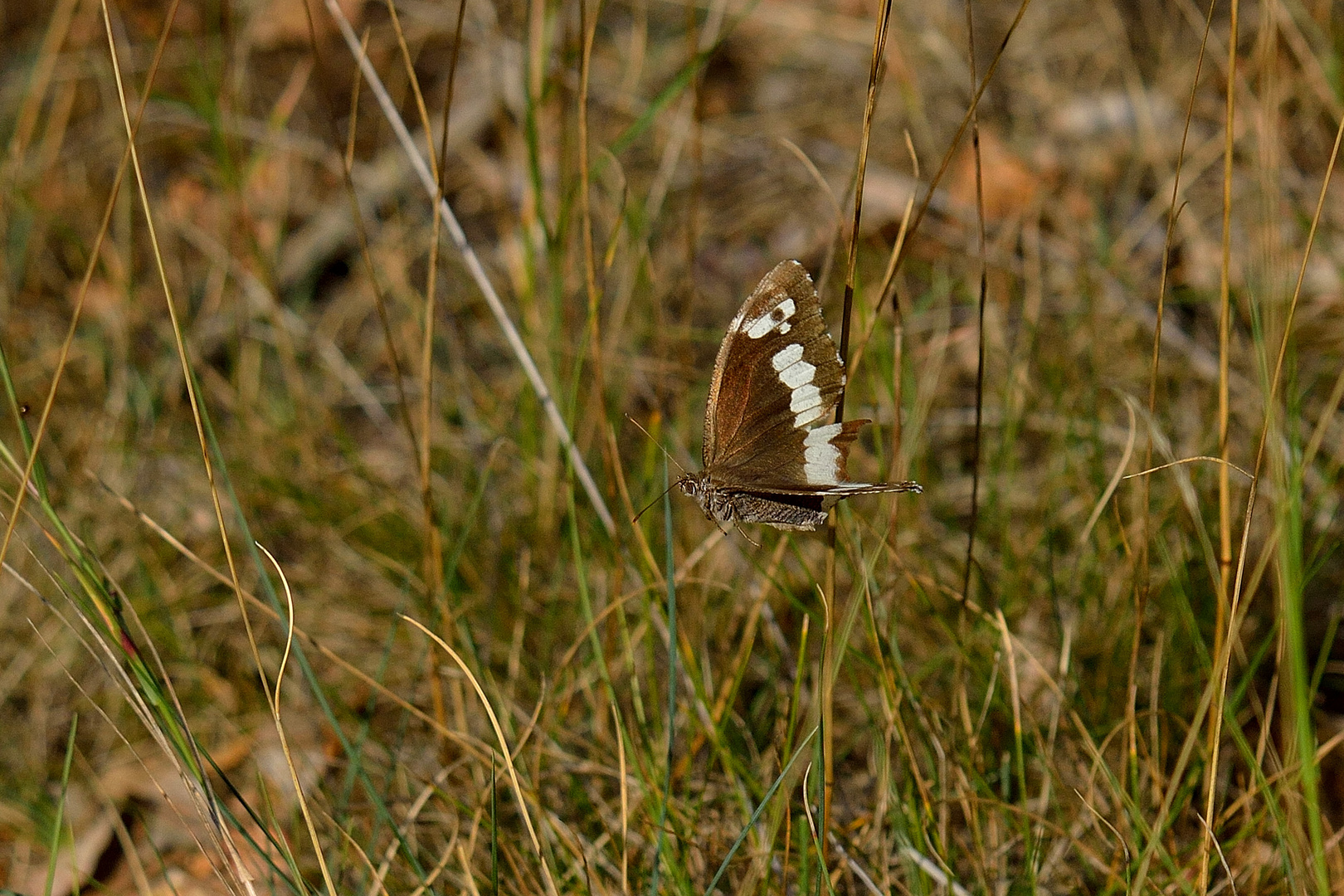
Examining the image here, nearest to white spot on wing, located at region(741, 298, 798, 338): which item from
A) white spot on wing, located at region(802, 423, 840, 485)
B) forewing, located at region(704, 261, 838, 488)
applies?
forewing, located at region(704, 261, 838, 488)

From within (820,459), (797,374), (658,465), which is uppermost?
(797,374)

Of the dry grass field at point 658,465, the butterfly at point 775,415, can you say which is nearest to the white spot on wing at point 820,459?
the butterfly at point 775,415

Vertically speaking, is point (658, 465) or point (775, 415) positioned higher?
point (775, 415)

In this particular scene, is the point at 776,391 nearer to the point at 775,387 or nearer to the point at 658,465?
the point at 775,387

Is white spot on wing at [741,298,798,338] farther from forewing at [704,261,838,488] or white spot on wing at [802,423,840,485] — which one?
white spot on wing at [802,423,840,485]

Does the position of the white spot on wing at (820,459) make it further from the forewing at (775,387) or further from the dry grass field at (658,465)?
the dry grass field at (658,465)

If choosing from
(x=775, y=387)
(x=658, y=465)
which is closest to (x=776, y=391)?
(x=775, y=387)

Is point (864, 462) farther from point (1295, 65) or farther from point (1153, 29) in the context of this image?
point (1153, 29)

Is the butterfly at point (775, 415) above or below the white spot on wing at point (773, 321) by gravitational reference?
below
